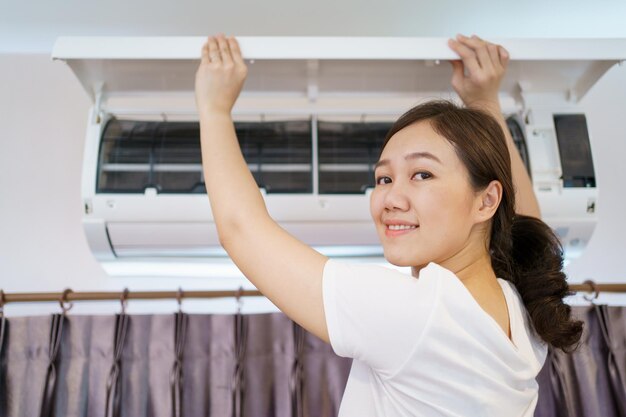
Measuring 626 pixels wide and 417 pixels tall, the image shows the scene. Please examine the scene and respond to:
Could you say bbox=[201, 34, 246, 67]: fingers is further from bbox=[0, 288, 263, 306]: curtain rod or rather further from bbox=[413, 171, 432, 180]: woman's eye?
bbox=[0, 288, 263, 306]: curtain rod

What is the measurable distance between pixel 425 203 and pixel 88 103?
134 cm

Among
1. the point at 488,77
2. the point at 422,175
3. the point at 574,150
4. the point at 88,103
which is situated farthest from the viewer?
the point at 88,103

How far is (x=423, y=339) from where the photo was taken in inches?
23.0

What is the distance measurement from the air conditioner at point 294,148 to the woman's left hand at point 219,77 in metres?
0.18

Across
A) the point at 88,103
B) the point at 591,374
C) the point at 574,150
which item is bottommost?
the point at 591,374

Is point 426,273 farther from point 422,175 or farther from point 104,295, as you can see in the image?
point 104,295

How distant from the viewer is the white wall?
4.75 ft

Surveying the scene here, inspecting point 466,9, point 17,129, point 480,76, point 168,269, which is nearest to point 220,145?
point 480,76

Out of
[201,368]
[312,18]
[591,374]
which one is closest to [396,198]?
[201,368]

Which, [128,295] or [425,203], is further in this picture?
[128,295]

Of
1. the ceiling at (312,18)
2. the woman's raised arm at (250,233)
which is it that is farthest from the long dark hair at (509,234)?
the ceiling at (312,18)

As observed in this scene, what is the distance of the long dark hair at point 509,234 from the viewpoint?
700 millimetres

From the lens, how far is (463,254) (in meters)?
0.72

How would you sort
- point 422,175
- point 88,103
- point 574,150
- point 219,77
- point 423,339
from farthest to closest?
point 88,103
point 574,150
point 219,77
point 422,175
point 423,339
